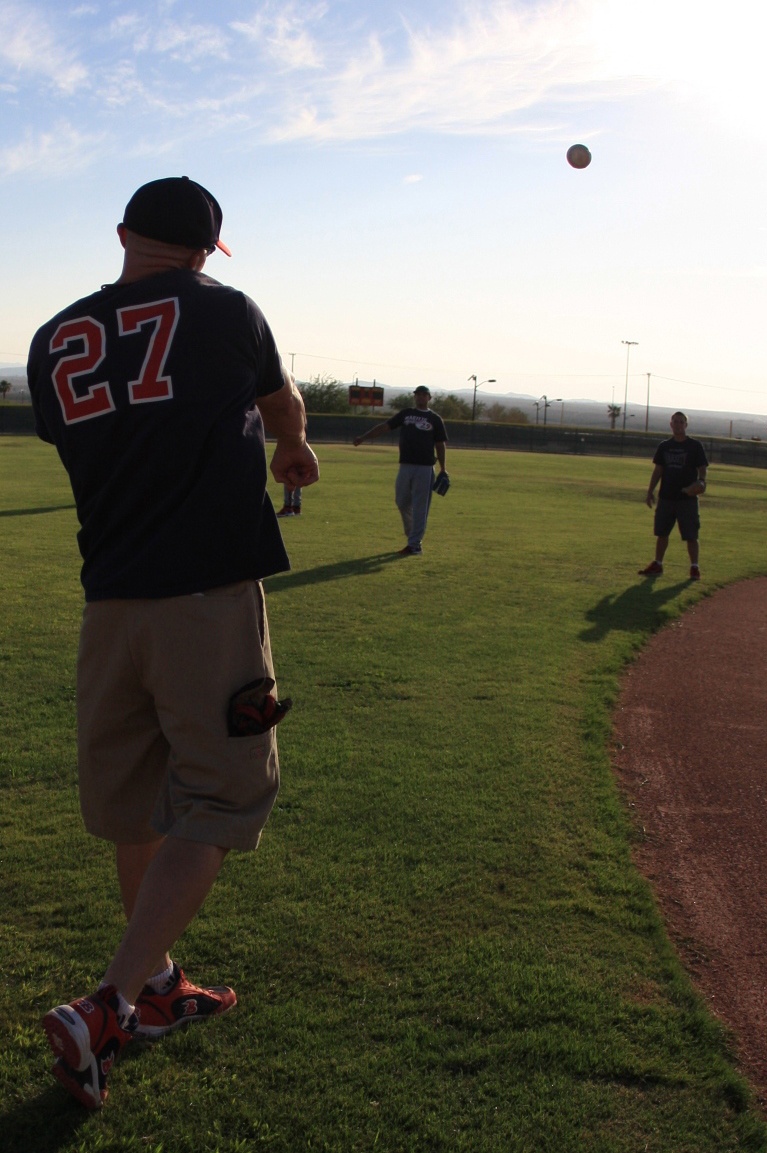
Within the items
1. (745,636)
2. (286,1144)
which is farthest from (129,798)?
(745,636)

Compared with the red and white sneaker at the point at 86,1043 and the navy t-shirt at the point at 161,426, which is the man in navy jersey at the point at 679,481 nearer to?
the navy t-shirt at the point at 161,426

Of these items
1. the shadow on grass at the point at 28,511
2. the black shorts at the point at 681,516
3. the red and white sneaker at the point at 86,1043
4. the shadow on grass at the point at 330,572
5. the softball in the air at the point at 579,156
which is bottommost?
the red and white sneaker at the point at 86,1043

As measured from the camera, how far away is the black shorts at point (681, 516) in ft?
39.4

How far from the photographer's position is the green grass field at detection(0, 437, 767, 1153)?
2428mm

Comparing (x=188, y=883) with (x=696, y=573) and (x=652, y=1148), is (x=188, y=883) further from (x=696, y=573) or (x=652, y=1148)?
(x=696, y=573)

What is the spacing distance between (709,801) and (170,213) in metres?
3.74

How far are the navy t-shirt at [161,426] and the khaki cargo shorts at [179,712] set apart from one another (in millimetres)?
70

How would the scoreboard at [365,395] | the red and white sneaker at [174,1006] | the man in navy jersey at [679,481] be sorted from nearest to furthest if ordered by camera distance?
1. the red and white sneaker at [174,1006]
2. the man in navy jersey at [679,481]
3. the scoreboard at [365,395]

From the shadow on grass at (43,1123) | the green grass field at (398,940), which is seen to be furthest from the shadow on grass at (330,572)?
the shadow on grass at (43,1123)

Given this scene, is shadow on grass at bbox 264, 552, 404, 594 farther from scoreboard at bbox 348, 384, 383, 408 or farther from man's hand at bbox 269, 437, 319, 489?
scoreboard at bbox 348, 384, 383, 408

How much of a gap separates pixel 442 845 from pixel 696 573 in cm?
892

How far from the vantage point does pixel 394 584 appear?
10.4m

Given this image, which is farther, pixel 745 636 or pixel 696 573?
pixel 696 573

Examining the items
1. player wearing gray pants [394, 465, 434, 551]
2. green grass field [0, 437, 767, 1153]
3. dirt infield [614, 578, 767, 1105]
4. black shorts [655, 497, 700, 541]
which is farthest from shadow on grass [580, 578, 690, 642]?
player wearing gray pants [394, 465, 434, 551]
